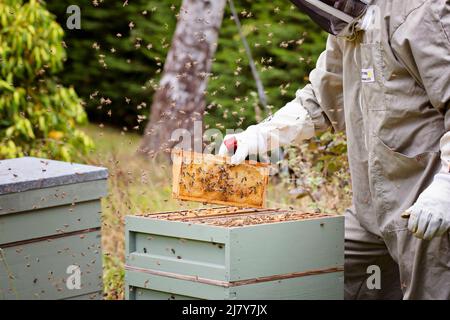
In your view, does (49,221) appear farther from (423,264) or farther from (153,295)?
(423,264)

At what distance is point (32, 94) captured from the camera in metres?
5.93

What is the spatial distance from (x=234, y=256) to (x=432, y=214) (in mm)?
646

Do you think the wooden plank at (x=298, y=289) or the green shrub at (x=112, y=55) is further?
the green shrub at (x=112, y=55)

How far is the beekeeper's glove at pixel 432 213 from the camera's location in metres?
2.68

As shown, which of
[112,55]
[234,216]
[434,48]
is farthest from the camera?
[112,55]

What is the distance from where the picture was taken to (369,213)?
10.7 feet

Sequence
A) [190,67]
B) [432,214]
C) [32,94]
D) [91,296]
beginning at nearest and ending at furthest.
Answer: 1. [432,214]
2. [91,296]
3. [32,94]
4. [190,67]

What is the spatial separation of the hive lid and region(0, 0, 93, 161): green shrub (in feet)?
5.55

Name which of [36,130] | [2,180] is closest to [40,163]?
[2,180]

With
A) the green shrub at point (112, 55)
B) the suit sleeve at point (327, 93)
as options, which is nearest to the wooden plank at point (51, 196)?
the suit sleeve at point (327, 93)

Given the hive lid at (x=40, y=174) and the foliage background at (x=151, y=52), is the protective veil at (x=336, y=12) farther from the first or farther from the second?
the foliage background at (x=151, y=52)

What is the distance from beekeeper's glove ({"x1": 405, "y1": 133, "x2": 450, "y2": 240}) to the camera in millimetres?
2684

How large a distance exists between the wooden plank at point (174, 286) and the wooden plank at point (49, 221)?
1.97ft

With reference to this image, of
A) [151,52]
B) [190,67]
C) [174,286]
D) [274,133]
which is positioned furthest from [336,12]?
[151,52]
